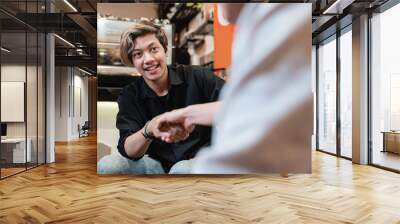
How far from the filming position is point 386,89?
748 cm

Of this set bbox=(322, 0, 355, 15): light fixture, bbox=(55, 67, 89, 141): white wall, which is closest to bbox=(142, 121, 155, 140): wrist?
bbox=(322, 0, 355, 15): light fixture

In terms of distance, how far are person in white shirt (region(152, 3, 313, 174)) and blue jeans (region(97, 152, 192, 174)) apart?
31 centimetres

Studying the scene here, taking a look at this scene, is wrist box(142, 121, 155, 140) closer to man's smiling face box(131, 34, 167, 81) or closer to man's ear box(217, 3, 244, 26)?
man's smiling face box(131, 34, 167, 81)

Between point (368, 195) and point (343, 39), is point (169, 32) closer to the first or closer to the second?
point (368, 195)

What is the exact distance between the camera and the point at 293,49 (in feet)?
19.7

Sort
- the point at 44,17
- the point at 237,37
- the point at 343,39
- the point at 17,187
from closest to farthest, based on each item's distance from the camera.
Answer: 1. the point at 17,187
2. the point at 237,37
3. the point at 44,17
4. the point at 343,39

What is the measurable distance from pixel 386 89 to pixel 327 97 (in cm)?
306

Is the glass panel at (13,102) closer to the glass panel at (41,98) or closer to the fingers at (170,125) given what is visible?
the glass panel at (41,98)

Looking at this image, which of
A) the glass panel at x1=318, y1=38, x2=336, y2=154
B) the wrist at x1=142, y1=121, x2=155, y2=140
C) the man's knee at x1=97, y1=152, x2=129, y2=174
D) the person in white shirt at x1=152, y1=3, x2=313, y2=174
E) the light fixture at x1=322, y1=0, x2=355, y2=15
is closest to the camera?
the person in white shirt at x1=152, y1=3, x2=313, y2=174

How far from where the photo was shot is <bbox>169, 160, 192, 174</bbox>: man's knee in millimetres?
6109

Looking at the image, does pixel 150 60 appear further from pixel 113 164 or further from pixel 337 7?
pixel 337 7

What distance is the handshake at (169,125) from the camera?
6027 mm

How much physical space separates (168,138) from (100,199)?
154 centimetres

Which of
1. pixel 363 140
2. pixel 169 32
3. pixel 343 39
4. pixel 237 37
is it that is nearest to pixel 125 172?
pixel 169 32
